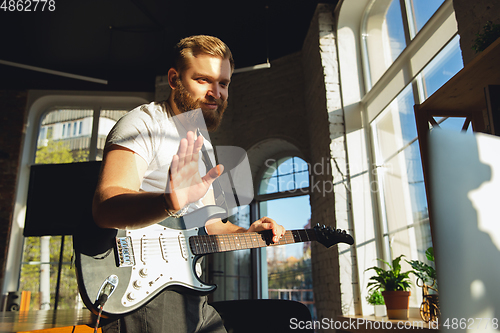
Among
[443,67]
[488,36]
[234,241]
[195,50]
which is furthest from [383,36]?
[234,241]

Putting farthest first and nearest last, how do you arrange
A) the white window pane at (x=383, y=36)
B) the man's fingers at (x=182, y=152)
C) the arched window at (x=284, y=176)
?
the arched window at (x=284, y=176) → the white window pane at (x=383, y=36) → the man's fingers at (x=182, y=152)

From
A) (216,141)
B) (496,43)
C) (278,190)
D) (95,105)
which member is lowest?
(496,43)

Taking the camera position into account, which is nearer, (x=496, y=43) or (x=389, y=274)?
(x=496, y=43)

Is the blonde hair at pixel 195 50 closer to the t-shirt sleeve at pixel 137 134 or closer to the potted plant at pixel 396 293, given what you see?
the t-shirt sleeve at pixel 137 134

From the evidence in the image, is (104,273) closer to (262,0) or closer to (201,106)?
(201,106)

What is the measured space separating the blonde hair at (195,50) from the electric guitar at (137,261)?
0.52m

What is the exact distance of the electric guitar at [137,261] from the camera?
96 centimetres

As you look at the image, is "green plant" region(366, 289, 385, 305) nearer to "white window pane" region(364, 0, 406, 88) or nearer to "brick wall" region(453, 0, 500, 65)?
"brick wall" region(453, 0, 500, 65)

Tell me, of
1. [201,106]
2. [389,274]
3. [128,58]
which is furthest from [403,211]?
[128,58]

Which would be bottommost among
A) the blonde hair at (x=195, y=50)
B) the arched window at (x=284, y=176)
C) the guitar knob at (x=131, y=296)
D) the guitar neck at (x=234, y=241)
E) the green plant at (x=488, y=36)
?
the guitar knob at (x=131, y=296)

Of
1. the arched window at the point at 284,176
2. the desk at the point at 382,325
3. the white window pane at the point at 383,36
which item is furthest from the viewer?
the arched window at the point at 284,176

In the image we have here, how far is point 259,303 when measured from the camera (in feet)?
4.91

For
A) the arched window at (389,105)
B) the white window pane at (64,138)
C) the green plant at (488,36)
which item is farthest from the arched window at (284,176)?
the green plant at (488,36)

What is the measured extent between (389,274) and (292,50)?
376 cm
